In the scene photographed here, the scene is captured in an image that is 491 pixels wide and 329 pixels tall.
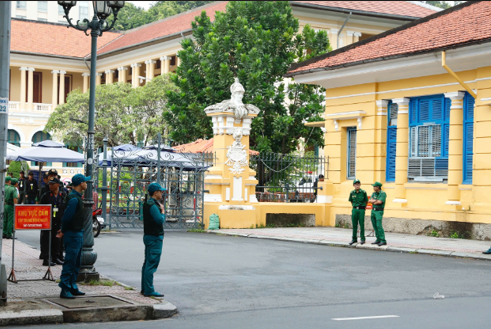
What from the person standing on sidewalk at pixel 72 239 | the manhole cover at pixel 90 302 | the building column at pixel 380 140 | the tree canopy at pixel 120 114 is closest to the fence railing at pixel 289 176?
the building column at pixel 380 140

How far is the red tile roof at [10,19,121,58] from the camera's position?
66.7 m

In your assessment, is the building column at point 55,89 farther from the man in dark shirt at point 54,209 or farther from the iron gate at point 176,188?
the man in dark shirt at point 54,209

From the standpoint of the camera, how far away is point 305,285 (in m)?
11.6

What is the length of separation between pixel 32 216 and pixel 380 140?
13.9 m

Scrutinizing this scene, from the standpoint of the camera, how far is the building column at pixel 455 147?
2027 cm

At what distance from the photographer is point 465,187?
20.0m

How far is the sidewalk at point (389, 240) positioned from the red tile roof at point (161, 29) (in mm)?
34595

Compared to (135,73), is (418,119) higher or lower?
lower

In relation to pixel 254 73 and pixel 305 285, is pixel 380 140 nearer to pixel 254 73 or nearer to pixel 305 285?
pixel 254 73

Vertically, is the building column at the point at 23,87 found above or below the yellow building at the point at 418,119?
above

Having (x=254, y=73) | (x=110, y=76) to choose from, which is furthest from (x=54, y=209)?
(x=110, y=76)

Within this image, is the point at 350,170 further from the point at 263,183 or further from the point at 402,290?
the point at 402,290

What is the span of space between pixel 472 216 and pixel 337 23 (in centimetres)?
3352

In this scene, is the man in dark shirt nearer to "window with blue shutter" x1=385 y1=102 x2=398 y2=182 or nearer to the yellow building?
the yellow building
